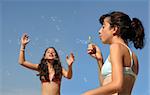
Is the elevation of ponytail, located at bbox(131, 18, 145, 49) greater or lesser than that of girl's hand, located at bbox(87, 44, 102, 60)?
greater

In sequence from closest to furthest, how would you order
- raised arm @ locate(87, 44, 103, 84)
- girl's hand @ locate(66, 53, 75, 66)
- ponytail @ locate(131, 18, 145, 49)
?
ponytail @ locate(131, 18, 145, 49) < raised arm @ locate(87, 44, 103, 84) < girl's hand @ locate(66, 53, 75, 66)

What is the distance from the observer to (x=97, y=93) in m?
1.74

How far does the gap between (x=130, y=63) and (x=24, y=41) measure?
126 inches

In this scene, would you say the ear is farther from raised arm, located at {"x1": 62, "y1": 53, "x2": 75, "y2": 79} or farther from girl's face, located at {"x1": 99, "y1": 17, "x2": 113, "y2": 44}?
Answer: raised arm, located at {"x1": 62, "y1": 53, "x2": 75, "y2": 79}

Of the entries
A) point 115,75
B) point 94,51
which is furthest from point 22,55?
point 115,75

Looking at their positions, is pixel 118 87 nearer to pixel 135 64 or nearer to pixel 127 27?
pixel 135 64

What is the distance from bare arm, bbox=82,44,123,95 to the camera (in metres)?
1.77

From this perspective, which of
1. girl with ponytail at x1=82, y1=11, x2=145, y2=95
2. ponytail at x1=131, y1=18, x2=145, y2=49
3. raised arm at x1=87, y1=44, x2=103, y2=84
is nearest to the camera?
girl with ponytail at x1=82, y1=11, x2=145, y2=95

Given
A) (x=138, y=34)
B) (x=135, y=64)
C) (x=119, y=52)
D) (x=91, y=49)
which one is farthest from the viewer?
(x=91, y=49)

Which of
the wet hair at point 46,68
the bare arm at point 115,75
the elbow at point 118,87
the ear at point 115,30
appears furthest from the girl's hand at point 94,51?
the wet hair at point 46,68

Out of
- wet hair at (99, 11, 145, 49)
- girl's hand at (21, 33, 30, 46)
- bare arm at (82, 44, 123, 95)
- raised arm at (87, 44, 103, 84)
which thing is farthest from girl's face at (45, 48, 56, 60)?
bare arm at (82, 44, 123, 95)

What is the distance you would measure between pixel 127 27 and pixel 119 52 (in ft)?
1.01

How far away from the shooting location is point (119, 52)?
2.01 metres

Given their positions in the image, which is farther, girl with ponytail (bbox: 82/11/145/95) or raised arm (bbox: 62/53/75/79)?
raised arm (bbox: 62/53/75/79)
